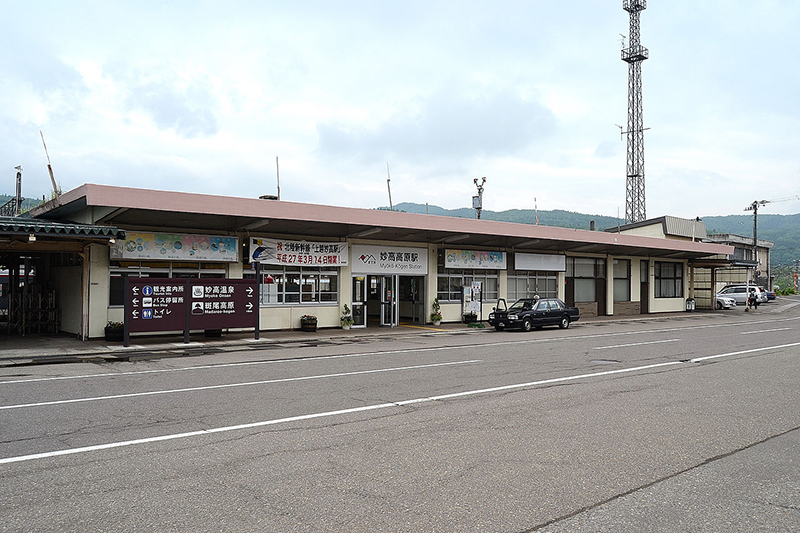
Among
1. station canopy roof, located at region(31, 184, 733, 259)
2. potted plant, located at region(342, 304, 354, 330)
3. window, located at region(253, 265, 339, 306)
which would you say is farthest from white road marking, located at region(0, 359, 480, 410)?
window, located at region(253, 265, 339, 306)

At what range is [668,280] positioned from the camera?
1592 inches

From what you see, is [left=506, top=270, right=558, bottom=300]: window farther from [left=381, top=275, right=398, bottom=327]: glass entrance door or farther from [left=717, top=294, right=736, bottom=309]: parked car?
[left=717, top=294, right=736, bottom=309]: parked car

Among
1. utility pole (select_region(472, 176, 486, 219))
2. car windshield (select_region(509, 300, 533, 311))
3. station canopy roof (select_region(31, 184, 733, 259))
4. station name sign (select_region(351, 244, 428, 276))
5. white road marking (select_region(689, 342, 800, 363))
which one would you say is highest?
utility pole (select_region(472, 176, 486, 219))

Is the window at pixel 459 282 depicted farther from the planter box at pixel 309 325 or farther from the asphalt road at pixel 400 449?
the asphalt road at pixel 400 449

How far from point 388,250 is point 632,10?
59.4m

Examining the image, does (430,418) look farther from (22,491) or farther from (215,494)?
(22,491)

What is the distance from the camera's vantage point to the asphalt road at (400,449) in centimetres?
476

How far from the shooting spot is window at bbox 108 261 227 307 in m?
19.1

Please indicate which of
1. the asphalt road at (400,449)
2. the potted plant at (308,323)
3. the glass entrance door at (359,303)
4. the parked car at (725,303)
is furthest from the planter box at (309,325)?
the parked car at (725,303)

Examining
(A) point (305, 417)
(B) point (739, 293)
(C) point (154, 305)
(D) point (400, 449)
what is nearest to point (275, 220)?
(C) point (154, 305)

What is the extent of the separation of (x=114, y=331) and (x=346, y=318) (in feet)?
27.6

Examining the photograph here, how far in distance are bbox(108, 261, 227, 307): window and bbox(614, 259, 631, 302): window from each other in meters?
24.4

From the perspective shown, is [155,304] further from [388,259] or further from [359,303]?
[388,259]

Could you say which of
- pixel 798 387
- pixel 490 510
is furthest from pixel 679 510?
pixel 798 387
